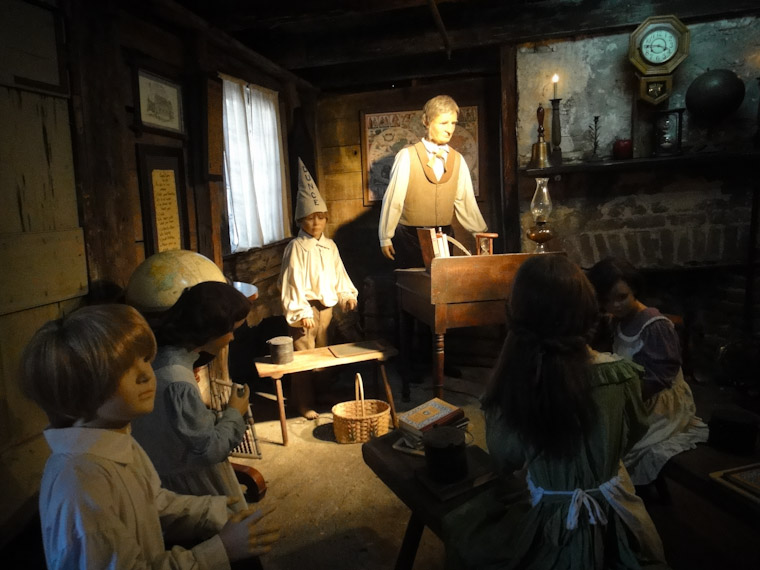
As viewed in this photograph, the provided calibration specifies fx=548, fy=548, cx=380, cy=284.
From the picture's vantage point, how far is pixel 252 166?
4773mm

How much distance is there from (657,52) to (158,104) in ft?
12.6

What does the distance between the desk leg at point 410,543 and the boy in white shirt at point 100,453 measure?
0.73 meters

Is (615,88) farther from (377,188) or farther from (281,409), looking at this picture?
(281,409)

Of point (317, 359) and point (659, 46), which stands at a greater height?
point (659, 46)

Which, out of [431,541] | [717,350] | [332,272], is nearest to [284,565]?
[431,541]

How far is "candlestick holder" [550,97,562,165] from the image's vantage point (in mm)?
4641

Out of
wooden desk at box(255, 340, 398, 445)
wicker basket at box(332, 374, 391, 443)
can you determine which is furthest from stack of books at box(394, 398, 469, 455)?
wooden desk at box(255, 340, 398, 445)

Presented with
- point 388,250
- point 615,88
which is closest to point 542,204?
point 388,250

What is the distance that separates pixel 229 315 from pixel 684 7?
4565 millimetres

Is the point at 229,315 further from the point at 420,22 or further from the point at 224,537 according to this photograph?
the point at 420,22

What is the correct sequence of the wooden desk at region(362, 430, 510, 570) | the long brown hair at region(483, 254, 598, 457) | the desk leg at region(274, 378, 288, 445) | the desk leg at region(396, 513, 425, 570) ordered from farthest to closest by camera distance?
the desk leg at region(274, 378, 288, 445) → the desk leg at region(396, 513, 425, 570) → the wooden desk at region(362, 430, 510, 570) → the long brown hair at region(483, 254, 598, 457)

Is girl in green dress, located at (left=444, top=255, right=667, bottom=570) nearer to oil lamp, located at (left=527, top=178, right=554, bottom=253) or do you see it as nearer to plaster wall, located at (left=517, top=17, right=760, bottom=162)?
oil lamp, located at (left=527, top=178, right=554, bottom=253)

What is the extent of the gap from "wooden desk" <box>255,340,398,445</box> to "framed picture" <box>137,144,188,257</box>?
0.98 meters

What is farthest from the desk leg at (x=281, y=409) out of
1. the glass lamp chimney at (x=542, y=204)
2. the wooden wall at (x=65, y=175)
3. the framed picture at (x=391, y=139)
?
the framed picture at (x=391, y=139)
